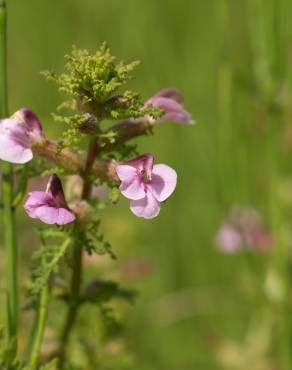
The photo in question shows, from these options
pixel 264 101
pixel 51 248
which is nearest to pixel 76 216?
pixel 51 248

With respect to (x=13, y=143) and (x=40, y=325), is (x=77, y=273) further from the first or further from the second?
(x=13, y=143)

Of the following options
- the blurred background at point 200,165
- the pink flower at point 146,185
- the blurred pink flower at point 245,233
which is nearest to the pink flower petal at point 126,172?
the pink flower at point 146,185

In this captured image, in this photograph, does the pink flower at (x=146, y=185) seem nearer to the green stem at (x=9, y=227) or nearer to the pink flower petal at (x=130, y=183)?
the pink flower petal at (x=130, y=183)

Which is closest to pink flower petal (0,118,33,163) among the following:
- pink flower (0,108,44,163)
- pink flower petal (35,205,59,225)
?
pink flower (0,108,44,163)

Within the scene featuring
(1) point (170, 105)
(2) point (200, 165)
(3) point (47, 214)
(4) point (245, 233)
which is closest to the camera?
(3) point (47, 214)

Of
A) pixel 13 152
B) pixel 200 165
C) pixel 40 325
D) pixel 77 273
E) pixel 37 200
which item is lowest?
pixel 40 325

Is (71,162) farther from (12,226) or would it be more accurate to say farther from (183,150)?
(183,150)

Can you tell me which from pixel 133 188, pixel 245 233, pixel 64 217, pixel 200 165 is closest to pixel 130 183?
pixel 133 188
